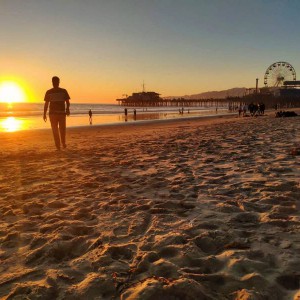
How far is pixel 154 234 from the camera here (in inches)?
105

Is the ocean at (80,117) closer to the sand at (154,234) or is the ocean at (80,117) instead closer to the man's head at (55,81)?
the man's head at (55,81)

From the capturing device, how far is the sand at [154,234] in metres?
1.89

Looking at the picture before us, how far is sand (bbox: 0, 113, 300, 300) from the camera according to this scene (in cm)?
189

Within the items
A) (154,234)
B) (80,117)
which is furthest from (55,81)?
(80,117)

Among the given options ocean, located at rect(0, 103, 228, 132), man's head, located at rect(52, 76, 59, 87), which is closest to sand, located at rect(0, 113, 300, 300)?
man's head, located at rect(52, 76, 59, 87)

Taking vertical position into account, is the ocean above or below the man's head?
below

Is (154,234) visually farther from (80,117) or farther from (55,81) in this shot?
(80,117)

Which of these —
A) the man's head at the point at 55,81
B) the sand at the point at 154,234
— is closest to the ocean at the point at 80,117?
→ the man's head at the point at 55,81

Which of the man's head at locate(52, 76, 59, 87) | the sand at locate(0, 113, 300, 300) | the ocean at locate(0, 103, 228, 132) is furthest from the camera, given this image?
the ocean at locate(0, 103, 228, 132)

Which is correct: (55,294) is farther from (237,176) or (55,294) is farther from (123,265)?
(237,176)

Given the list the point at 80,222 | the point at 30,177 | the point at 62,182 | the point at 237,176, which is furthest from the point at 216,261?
the point at 30,177

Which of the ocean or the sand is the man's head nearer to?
the sand

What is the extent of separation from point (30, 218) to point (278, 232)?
102 inches

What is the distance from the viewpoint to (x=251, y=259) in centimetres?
217
